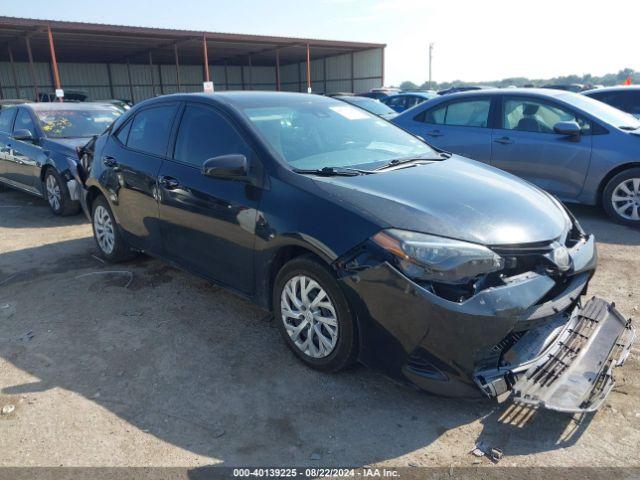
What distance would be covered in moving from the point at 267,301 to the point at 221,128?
130 centimetres

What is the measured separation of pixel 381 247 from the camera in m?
2.61

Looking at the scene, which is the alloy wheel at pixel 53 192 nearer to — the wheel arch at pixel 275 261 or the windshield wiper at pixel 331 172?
the wheel arch at pixel 275 261

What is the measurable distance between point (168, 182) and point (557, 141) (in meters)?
4.75

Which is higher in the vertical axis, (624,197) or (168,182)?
(168,182)

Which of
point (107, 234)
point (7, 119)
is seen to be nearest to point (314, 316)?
point (107, 234)

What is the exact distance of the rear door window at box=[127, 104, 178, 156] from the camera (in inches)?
164

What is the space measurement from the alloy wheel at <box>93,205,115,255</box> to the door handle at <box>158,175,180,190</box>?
1255 millimetres

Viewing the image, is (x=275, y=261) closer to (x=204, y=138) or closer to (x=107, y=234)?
(x=204, y=138)

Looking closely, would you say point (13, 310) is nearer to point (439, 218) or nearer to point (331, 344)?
point (331, 344)

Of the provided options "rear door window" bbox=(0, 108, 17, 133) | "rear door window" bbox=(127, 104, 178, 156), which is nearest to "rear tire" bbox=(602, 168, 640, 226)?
"rear door window" bbox=(127, 104, 178, 156)

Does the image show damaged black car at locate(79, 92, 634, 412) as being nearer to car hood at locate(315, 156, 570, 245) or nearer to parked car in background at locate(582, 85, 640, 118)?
car hood at locate(315, 156, 570, 245)

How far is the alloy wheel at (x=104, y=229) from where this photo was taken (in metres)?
5.03

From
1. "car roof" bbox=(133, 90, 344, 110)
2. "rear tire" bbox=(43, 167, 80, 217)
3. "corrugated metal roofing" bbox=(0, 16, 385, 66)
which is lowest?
"rear tire" bbox=(43, 167, 80, 217)

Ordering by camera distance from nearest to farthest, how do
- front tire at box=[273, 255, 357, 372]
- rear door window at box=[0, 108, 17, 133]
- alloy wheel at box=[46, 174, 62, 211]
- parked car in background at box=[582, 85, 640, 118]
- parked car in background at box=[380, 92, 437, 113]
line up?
1. front tire at box=[273, 255, 357, 372]
2. alloy wheel at box=[46, 174, 62, 211]
3. rear door window at box=[0, 108, 17, 133]
4. parked car in background at box=[582, 85, 640, 118]
5. parked car in background at box=[380, 92, 437, 113]
